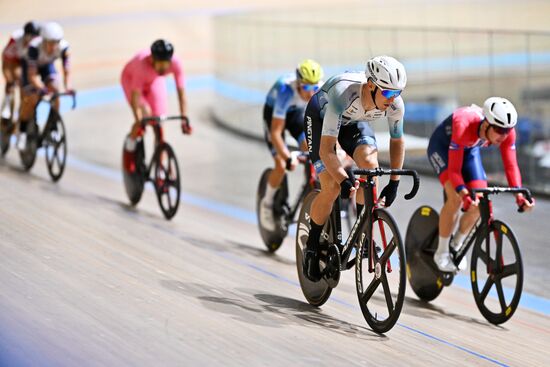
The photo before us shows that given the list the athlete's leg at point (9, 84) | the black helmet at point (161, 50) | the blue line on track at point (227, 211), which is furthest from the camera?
the athlete's leg at point (9, 84)

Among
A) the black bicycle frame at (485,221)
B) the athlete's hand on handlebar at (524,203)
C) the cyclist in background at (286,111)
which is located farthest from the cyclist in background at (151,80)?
the athlete's hand on handlebar at (524,203)

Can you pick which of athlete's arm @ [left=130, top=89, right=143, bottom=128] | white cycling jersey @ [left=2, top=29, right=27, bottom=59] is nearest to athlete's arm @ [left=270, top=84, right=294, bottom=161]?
athlete's arm @ [left=130, top=89, right=143, bottom=128]

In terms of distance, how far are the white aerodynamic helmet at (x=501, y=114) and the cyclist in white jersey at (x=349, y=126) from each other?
534 millimetres

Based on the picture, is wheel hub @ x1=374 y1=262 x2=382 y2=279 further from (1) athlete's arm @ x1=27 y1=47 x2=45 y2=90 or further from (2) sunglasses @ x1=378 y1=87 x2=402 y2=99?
(1) athlete's arm @ x1=27 y1=47 x2=45 y2=90

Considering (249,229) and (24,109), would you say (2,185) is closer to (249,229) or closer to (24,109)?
(24,109)

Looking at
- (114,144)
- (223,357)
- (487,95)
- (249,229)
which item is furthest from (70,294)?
(114,144)

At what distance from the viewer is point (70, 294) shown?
521 cm

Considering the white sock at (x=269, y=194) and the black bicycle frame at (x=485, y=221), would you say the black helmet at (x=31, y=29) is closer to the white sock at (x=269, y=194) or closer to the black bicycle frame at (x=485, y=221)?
the white sock at (x=269, y=194)

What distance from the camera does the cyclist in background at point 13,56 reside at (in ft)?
28.9

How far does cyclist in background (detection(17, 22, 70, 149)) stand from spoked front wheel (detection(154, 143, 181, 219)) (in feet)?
5.01

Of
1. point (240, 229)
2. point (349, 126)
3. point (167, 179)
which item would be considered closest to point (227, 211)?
point (240, 229)

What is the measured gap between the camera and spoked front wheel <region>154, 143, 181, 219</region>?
762 cm

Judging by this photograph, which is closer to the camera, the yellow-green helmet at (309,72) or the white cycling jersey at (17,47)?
the yellow-green helmet at (309,72)

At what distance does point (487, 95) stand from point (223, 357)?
607 centimetres
